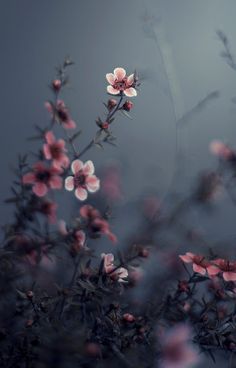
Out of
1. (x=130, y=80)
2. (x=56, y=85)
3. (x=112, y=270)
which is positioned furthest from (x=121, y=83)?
(x=112, y=270)

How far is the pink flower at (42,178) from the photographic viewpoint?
1222 millimetres

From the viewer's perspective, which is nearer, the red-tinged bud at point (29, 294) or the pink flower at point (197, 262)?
the red-tinged bud at point (29, 294)

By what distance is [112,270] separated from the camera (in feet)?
4.10

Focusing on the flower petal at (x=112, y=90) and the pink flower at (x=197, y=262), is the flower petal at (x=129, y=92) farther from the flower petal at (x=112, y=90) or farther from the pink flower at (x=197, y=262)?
the pink flower at (x=197, y=262)

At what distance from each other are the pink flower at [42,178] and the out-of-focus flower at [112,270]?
0.26m

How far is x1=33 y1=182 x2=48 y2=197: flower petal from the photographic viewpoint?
1216mm

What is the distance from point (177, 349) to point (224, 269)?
27 cm

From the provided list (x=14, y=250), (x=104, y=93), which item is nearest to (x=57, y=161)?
(x=14, y=250)

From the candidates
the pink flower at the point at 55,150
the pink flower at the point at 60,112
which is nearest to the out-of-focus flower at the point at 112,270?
the pink flower at the point at 55,150

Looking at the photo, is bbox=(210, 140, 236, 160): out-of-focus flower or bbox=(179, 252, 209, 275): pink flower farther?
bbox=(210, 140, 236, 160): out-of-focus flower

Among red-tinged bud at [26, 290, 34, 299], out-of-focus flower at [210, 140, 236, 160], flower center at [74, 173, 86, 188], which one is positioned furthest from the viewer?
out-of-focus flower at [210, 140, 236, 160]

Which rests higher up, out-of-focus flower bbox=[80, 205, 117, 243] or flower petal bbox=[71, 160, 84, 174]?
flower petal bbox=[71, 160, 84, 174]

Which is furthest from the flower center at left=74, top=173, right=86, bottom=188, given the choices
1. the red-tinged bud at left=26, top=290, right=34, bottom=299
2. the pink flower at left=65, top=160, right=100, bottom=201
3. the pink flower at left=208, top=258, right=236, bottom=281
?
the pink flower at left=208, top=258, right=236, bottom=281

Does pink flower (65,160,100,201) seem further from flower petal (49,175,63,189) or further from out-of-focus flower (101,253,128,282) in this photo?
out-of-focus flower (101,253,128,282)
